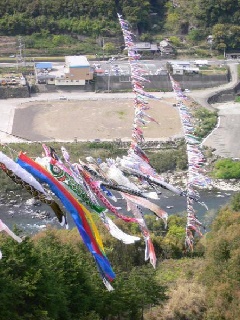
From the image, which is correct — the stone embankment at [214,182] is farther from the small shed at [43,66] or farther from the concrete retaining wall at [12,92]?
the small shed at [43,66]

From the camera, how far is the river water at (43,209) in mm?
31391

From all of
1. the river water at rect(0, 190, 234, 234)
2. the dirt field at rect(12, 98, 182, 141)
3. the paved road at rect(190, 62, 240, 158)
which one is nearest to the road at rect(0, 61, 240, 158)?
the paved road at rect(190, 62, 240, 158)

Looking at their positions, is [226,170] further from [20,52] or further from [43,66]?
[20,52]

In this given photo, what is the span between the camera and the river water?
31391mm

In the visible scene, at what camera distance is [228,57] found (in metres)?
59.2

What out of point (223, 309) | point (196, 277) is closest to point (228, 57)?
point (196, 277)

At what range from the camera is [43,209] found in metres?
33.2

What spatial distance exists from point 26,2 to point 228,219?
146 feet

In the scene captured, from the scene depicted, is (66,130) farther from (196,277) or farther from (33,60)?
(196,277)

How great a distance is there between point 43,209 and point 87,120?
13.2 m

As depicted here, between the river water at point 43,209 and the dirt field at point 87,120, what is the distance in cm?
757

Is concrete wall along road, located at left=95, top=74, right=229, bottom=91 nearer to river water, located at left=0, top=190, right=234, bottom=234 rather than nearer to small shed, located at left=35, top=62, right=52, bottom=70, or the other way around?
small shed, located at left=35, top=62, right=52, bottom=70

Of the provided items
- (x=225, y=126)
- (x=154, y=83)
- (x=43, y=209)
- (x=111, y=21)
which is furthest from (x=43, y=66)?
(x=43, y=209)

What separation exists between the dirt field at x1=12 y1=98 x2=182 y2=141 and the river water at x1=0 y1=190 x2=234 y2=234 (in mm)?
7571
